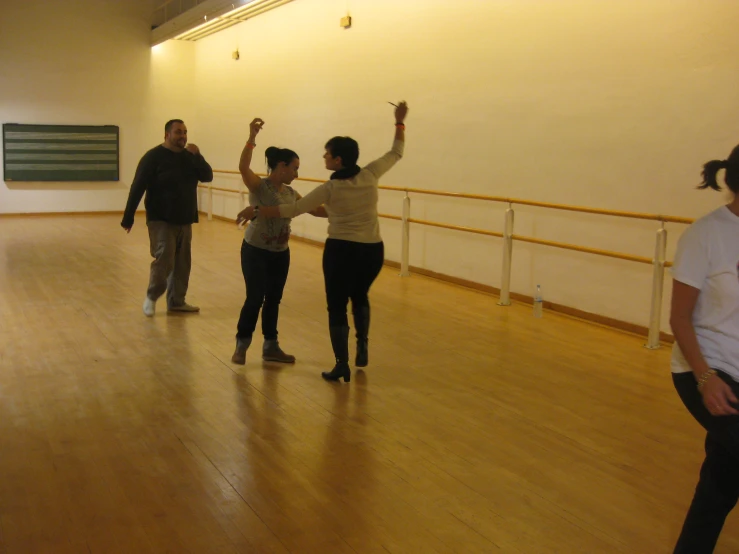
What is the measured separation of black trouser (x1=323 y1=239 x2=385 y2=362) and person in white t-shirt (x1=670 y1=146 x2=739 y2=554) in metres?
2.37

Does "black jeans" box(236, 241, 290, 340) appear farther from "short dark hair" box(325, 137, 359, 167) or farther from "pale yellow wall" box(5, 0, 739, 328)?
"pale yellow wall" box(5, 0, 739, 328)

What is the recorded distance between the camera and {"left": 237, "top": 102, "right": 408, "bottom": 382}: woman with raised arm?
4207 mm

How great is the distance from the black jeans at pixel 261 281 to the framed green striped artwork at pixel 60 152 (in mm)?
11559

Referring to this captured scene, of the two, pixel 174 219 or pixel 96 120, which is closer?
pixel 174 219

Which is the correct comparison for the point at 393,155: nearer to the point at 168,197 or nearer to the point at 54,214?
the point at 168,197

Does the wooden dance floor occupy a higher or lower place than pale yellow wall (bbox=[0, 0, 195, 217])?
lower

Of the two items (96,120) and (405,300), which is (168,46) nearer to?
(96,120)

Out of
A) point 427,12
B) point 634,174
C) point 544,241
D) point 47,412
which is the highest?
point 427,12

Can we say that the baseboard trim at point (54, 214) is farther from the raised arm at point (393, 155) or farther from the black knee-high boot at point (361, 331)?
the raised arm at point (393, 155)

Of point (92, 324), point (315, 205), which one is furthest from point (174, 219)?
point (315, 205)

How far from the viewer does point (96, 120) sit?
15297 mm

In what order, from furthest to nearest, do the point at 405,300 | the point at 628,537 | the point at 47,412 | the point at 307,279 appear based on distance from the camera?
1. the point at 307,279
2. the point at 405,300
3. the point at 47,412
4. the point at 628,537

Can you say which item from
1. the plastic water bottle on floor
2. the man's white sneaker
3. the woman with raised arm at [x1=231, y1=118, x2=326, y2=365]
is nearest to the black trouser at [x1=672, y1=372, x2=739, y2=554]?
the woman with raised arm at [x1=231, y1=118, x2=326, y2=365]

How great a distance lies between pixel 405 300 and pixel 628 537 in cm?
449
